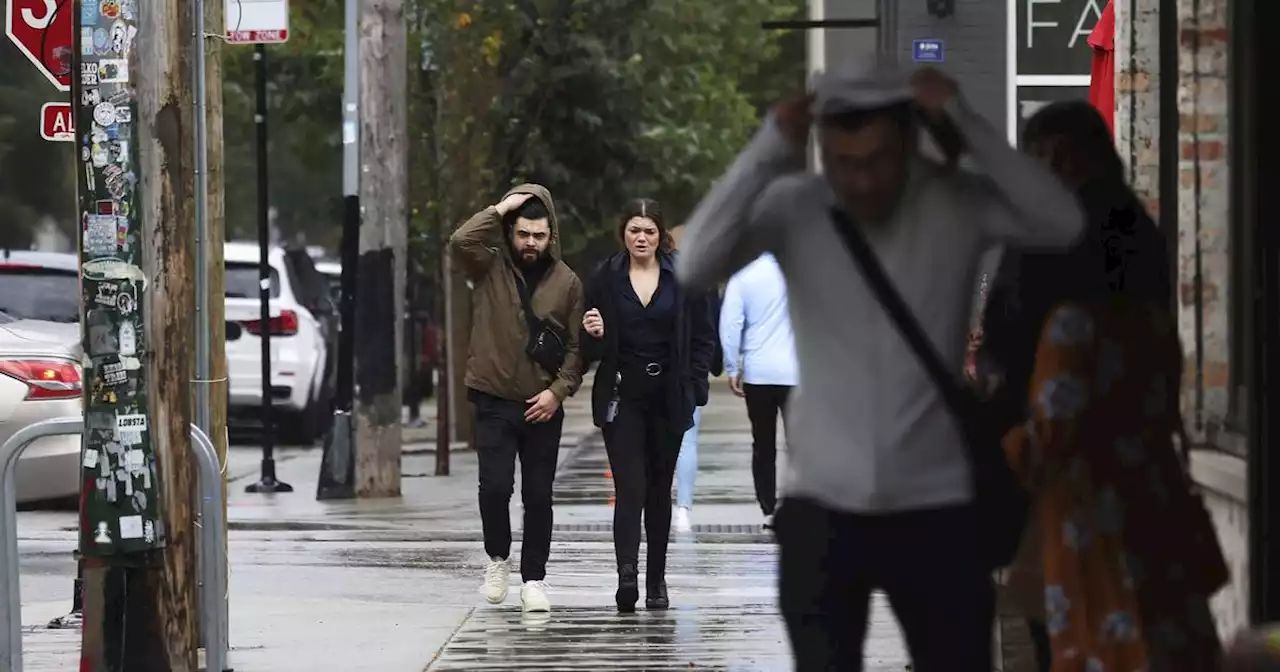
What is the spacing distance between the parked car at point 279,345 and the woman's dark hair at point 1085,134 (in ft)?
48.5

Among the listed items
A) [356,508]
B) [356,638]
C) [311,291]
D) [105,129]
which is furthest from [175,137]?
[311,291]

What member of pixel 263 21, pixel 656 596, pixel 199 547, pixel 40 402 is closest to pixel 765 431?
pixel 656 596

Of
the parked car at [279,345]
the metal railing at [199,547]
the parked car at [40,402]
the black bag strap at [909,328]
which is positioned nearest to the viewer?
the black bag strap at [909,328]

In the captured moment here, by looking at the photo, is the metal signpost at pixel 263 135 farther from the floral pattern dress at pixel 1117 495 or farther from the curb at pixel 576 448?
the floral pattern dress at pixel 1117 495

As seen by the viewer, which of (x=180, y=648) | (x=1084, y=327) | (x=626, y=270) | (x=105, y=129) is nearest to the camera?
(x=1084, y=327)

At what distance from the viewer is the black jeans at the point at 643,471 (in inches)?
362

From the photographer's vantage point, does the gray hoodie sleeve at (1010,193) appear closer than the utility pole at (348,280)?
Yes

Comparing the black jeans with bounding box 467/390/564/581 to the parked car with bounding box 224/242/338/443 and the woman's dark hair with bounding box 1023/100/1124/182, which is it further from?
the parked car with bounding box 224/242/338/443

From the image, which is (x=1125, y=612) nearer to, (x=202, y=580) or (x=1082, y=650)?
(x=1082, y=650)

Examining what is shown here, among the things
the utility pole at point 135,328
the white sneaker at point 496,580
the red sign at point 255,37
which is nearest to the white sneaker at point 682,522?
the white sneaker at point 496,580

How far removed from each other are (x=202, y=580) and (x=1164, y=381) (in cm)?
347

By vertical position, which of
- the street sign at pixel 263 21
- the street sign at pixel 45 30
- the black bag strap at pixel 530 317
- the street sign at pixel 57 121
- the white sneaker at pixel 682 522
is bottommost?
the white sneaker at pixel 682 522

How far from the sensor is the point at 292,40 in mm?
22375

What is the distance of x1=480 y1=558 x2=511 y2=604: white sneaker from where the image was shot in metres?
9.34
